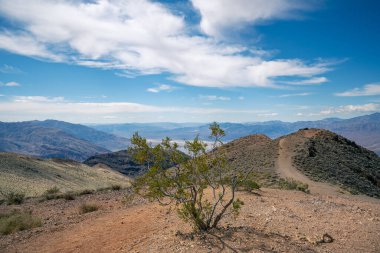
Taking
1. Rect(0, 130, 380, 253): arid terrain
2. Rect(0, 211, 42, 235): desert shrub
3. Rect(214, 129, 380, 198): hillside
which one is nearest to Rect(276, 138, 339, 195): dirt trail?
Rect(214, 129, 380, 198): hillside

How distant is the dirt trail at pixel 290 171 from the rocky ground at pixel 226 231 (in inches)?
383

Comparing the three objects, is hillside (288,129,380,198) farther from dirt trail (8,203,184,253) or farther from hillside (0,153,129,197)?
hillside (0,153,129,197)

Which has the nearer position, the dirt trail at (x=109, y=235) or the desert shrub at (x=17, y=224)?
the dirt trail at (x=109, y=235)

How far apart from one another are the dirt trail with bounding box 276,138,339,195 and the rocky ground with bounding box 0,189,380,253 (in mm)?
9740

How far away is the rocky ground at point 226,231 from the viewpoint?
392 inches

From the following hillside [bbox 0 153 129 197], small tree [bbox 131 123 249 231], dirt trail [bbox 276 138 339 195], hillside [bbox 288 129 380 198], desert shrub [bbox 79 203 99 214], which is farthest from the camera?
hillside [bbox 0 153 129 197]

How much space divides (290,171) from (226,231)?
23443 millimetres

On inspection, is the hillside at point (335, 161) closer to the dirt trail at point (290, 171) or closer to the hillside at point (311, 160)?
the hillside at point (311, 160)

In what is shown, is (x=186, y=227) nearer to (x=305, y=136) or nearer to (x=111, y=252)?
(x=111, y=252)

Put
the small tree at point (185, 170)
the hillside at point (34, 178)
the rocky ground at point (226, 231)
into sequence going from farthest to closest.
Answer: the hillside at point (34, 178), the small tree at point (185, 170), the rocky ground at point (226, 231)

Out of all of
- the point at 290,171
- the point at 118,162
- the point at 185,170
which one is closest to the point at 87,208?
the point at 185,170

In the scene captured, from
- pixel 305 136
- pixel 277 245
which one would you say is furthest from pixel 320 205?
pixel 305 136

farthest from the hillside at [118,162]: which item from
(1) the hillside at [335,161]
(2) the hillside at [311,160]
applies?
(1) the hillside at [335,161]

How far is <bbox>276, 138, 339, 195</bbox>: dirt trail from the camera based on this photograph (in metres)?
25.8
